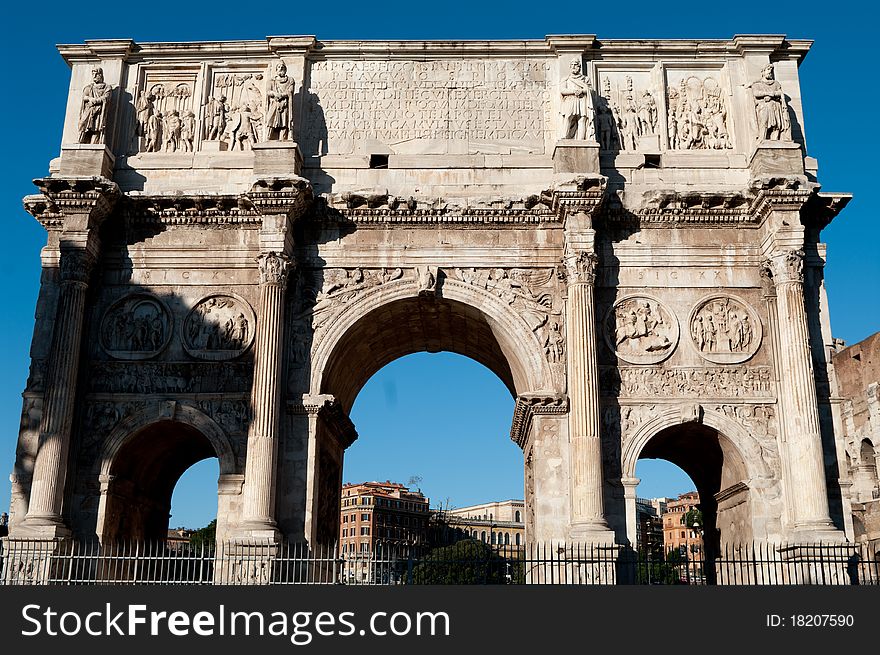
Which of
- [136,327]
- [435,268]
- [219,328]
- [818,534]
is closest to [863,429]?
[818,534]

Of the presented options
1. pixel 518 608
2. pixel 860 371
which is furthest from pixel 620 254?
pixel 860 371

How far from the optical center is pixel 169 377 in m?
17.4

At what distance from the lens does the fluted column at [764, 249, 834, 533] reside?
1584cm

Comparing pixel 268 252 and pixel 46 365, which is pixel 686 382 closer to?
pixel 268 252

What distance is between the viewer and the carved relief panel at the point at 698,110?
61.1 ft

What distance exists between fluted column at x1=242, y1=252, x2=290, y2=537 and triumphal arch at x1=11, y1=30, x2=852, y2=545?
5 centimetres

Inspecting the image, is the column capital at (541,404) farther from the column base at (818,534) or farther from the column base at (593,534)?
the column base at (818,534)

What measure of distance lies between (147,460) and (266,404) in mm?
3659

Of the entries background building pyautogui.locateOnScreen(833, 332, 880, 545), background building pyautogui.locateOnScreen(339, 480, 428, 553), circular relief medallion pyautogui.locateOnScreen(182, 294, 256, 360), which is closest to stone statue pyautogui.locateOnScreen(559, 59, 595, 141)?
circular relief medallion pyautogui.locateOnScreen(182, 294, 256, 360)

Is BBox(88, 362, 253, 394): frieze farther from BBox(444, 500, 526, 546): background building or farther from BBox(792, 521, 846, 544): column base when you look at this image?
BBox(444, 500, 526, 546): background building

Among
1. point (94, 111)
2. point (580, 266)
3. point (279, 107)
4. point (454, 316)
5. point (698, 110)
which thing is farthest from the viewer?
point (698, 110)

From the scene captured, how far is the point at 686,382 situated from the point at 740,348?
1.17 m

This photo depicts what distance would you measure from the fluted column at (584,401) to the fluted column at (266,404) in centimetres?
490

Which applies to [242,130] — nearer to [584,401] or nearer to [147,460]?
[147,460]
